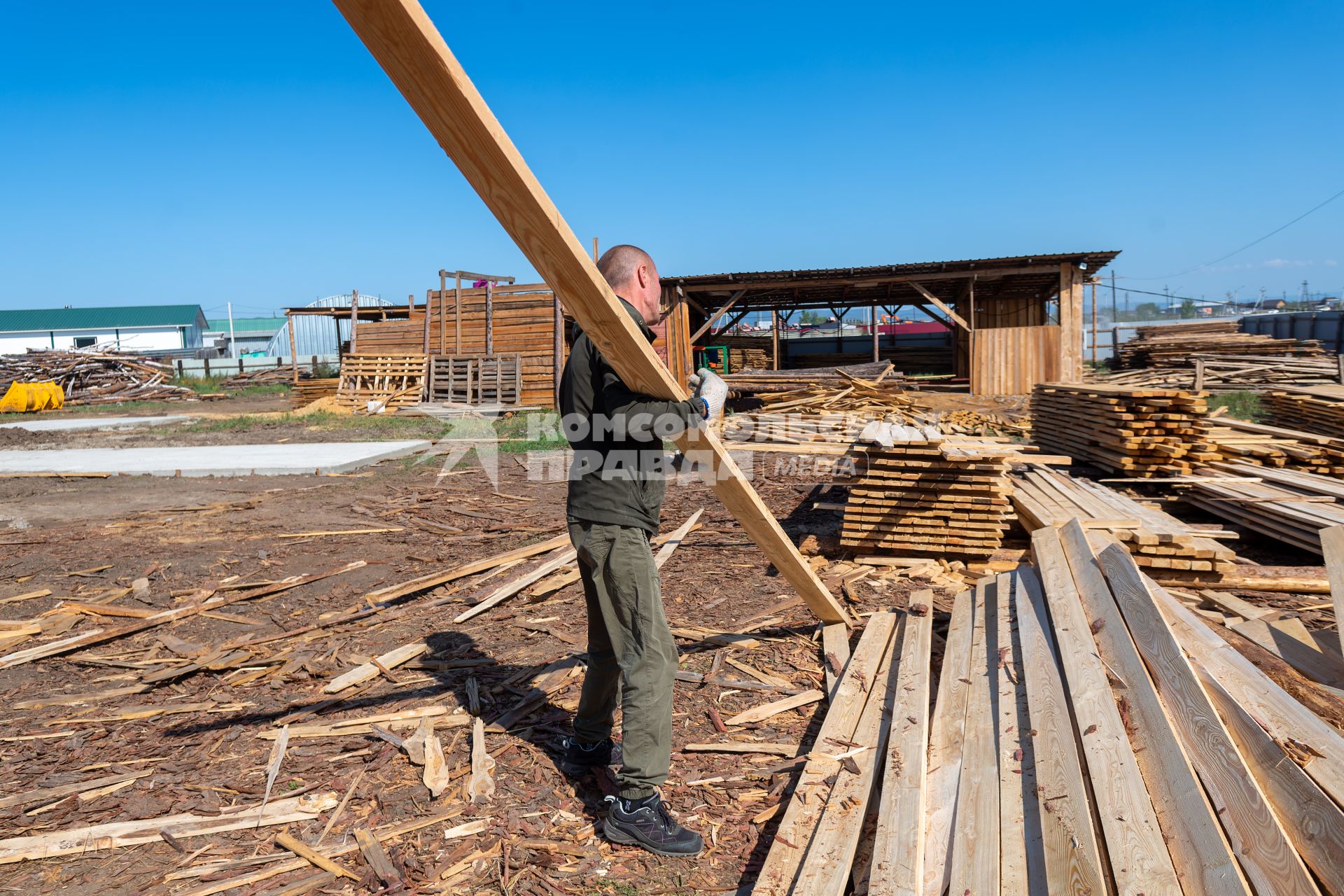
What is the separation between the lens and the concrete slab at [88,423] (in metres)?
18.3

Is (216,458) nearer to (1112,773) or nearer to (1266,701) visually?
(1112,773)

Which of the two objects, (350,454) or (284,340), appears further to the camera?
(284,340)

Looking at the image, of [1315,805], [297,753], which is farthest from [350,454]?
[1315,805]

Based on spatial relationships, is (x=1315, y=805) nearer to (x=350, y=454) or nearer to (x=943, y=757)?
(x=943, y=757)

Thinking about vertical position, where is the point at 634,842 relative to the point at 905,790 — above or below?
below

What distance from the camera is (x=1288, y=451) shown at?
916 centimetres

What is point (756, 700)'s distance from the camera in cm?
430

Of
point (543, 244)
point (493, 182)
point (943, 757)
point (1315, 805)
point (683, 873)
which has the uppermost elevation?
point (493, 182)

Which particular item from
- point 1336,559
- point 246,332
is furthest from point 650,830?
point 246,332

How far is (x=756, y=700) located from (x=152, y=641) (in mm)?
4087

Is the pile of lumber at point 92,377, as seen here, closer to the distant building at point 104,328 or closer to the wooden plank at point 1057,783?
the distant building at point 104,328

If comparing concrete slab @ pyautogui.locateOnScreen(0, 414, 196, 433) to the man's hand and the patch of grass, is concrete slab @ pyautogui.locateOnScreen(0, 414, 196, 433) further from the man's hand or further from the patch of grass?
the patch of grass

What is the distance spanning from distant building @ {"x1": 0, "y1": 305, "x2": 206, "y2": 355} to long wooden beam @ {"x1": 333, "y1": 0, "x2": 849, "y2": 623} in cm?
6370

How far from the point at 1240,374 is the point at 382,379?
2457 centimetres
